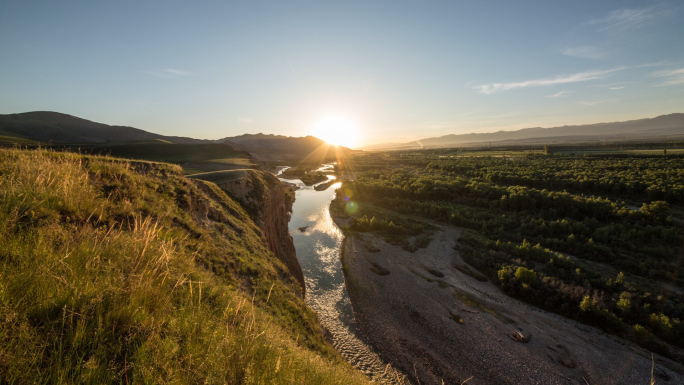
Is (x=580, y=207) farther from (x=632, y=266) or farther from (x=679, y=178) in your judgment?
(x=679, y=178)

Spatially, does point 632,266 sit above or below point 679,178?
below

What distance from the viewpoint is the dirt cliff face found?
19.4 metres

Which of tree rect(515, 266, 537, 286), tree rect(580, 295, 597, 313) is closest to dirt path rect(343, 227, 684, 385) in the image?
tree rect(580, 295, 597, 313)

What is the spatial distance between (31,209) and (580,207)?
154ft

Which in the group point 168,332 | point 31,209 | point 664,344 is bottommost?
point 664,344

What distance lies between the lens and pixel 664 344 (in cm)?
1438

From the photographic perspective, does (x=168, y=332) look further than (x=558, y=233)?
No

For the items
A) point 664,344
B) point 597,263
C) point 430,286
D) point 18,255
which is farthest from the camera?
point 597,263

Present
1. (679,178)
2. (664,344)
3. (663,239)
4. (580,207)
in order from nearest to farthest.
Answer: (664,344)
(663,239)
(580,207)
(679,178)

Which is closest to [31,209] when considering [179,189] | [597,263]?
[179,189]

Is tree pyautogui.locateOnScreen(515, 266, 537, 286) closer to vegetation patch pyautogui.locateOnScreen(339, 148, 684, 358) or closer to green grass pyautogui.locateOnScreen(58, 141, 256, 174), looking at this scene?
vegetation patch pyautogui.locateOnScreen(339, 148, 684, 358)

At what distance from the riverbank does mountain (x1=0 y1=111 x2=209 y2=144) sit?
11605 cm

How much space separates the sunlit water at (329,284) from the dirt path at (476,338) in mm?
853

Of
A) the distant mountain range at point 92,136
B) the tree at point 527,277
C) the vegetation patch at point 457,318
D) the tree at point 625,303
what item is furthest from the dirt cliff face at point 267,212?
the distant mountain range at point 92,136
